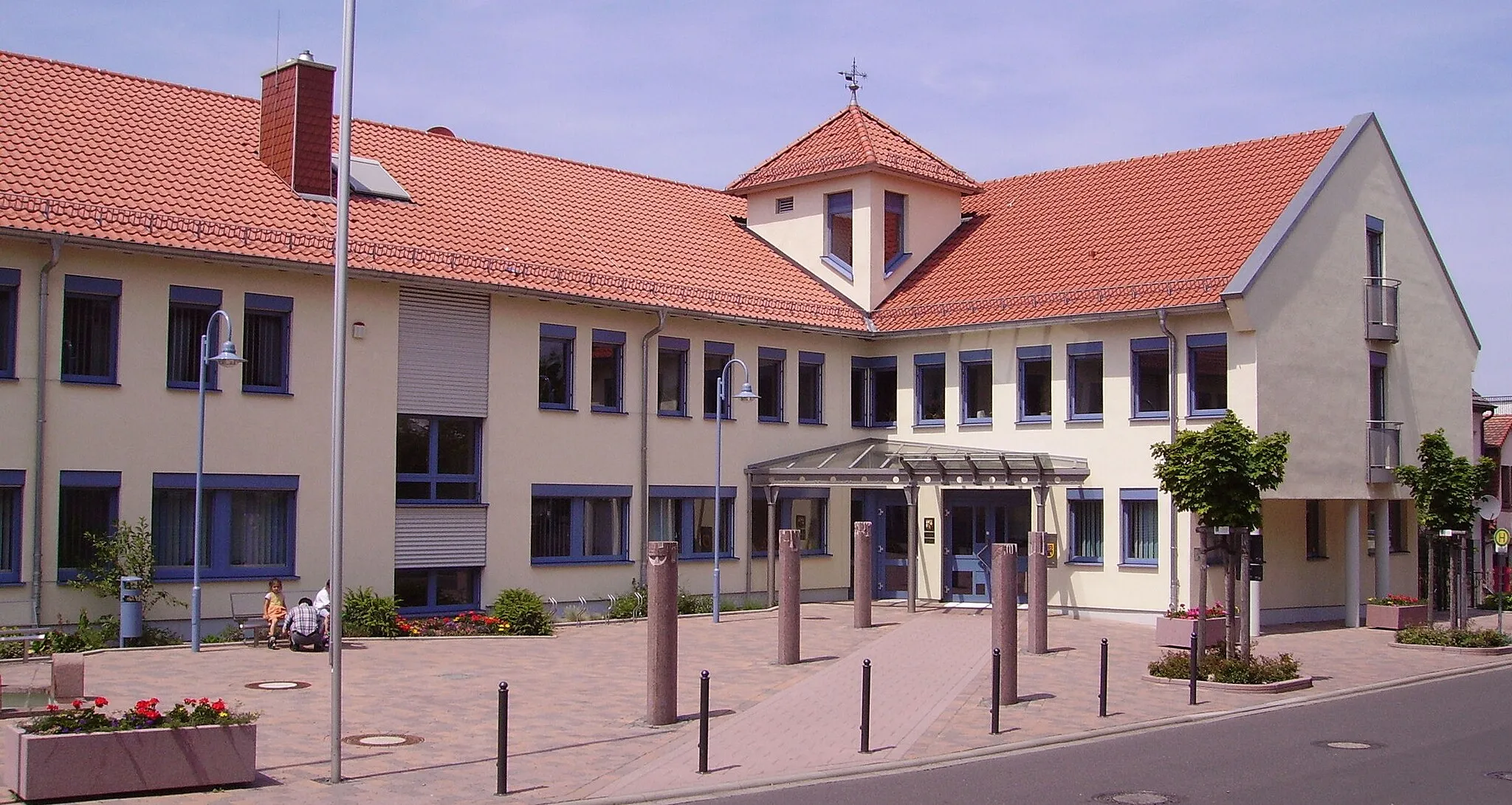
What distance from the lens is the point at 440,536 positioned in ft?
88.6

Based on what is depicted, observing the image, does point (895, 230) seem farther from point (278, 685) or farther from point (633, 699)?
point (278, 685)

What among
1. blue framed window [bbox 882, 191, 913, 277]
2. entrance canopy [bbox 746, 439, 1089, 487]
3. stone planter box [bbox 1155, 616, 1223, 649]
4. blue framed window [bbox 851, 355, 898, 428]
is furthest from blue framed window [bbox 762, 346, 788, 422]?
stone planter box [bbox 1155, 616, 1223, 649]

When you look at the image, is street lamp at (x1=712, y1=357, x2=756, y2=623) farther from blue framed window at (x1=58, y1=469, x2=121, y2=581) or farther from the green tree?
blue framed window at (x1=58, y1=469, x2=121, y2=581)

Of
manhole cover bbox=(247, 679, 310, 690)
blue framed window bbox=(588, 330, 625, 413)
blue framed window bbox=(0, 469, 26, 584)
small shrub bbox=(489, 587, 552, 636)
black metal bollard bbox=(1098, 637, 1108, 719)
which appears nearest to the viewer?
black metal bollard bbox=(1098, 637, 1108, 719)

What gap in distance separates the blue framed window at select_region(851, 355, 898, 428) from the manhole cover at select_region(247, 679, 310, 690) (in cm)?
1870

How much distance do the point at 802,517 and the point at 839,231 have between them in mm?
7285

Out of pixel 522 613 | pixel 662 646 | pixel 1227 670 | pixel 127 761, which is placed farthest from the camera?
pixel 522 613

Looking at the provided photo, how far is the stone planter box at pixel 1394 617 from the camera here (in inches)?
1197

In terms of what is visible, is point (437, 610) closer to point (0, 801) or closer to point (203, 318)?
point (203, 318)

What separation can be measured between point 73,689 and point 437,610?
11.9 m

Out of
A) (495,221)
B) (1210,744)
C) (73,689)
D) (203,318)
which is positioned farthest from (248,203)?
(1210,744)

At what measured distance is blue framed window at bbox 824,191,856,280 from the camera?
3622 centimetres

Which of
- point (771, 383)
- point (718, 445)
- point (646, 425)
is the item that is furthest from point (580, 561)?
point (771, 383)

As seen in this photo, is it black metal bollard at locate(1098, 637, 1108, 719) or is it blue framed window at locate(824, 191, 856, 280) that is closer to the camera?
Answer: black metal bollard at locate(1098, 637, 1108, 719)
